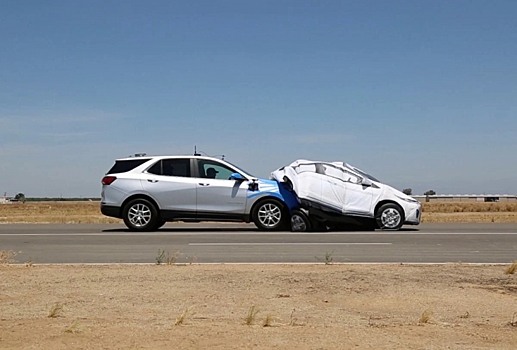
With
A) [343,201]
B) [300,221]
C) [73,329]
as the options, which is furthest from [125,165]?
[73,329]

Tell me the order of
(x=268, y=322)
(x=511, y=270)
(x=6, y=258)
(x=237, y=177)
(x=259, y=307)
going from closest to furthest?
(x=268, y=322) → (x=259, y=307) → (x=511, y=270) → (x=6, y=258) → (x=237, y=177)

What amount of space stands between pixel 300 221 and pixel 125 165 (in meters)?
4.46

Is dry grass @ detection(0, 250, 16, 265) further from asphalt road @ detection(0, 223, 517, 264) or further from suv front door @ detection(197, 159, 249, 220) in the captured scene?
suv front door @ detection(197, 159, 249, 220)

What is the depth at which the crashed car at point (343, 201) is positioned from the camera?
16703 millimetres

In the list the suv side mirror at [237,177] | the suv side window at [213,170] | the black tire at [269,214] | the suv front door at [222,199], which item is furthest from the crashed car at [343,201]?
the suv side window at [213,170]

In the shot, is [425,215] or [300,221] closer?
[300,221]

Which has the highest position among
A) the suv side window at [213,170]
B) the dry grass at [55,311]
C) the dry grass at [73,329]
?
the suv side window at [213,170]

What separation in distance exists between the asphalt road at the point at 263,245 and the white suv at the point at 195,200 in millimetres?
446

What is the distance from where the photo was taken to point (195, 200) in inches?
667

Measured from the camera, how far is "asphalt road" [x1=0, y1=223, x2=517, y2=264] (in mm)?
11633

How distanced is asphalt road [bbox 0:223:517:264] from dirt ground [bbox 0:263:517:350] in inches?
57.7

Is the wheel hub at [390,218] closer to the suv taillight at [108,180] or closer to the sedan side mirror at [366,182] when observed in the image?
the sedan side mirror at [366,182]

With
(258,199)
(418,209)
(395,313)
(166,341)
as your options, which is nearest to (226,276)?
(395,313)

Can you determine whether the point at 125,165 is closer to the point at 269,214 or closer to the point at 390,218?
the point at 269,214
